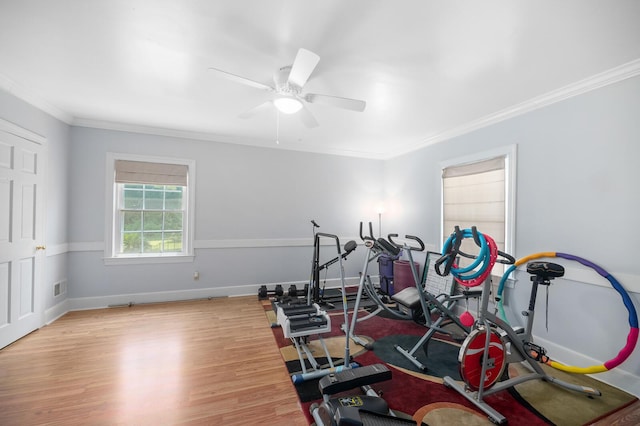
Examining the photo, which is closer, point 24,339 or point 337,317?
point 24,339

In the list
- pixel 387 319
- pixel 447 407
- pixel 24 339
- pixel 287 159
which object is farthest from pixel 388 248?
pixel 24 339

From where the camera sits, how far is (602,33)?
5.90 ft

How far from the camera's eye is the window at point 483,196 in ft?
10.2

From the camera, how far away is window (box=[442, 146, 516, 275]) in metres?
3.09

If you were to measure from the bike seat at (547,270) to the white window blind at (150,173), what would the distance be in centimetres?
473

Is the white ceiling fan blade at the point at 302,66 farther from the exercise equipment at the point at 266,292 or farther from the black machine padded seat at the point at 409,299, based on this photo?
the exercise equipment at the point at 266,292

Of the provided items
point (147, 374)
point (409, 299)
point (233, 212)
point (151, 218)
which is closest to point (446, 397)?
point (409, 299)

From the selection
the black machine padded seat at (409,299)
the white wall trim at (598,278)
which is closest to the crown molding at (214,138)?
the black machine padded seat at (409,299)

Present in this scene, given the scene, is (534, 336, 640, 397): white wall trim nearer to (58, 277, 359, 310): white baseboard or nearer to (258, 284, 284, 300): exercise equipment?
(258, 284, 284, 300): exercise equipment

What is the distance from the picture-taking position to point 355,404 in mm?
1679

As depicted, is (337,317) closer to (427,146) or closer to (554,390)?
(554,390)

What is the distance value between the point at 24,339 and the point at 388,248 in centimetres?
416

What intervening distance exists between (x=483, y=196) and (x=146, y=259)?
5.15 meters

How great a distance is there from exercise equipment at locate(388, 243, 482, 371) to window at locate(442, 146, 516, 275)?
516 millimetres
